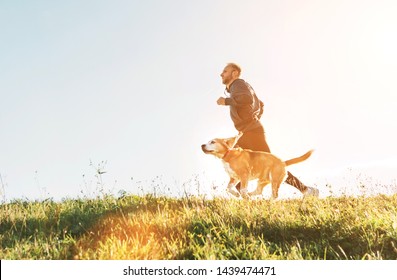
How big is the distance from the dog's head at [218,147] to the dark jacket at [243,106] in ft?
1.65

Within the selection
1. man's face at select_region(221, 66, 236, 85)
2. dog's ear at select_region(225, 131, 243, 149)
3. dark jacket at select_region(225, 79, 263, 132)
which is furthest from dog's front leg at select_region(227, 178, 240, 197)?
man's face at select_region(221, 66, 236, 85)

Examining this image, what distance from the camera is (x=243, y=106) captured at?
396 inches

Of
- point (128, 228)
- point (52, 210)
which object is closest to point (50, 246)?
point (128, 228)

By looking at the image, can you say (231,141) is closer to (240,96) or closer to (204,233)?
(240,96)

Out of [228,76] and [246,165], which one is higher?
[228,76]

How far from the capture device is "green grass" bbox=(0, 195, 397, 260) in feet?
18.5

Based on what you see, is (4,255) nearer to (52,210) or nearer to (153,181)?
(52,210)

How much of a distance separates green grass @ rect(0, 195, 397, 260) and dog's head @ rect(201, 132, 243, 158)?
184 cm

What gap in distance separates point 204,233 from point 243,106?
420cm

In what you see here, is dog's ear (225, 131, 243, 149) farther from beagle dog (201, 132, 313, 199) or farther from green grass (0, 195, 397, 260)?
green grass (0, 195, 397, 260)

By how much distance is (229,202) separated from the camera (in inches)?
317

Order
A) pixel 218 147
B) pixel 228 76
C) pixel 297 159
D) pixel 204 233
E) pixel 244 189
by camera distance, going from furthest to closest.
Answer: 1. pixel 297 159
2. pixel 228 76
3. pixel 218 147
4. pixel 244 189
5. pixel 204 233

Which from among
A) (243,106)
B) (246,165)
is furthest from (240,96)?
(246,165)
